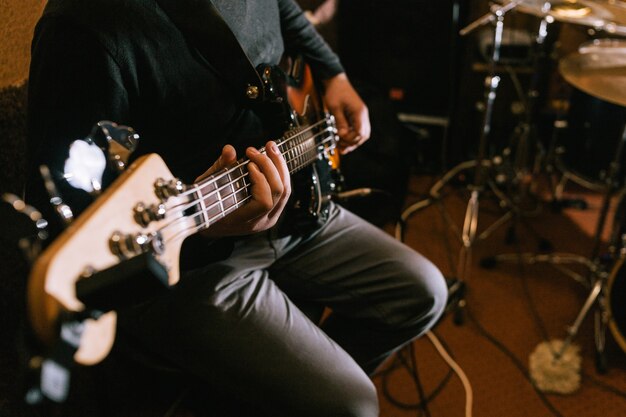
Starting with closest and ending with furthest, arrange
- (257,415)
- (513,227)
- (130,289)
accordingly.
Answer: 1. (130,289)
2. (257,415)
3. (513,227)

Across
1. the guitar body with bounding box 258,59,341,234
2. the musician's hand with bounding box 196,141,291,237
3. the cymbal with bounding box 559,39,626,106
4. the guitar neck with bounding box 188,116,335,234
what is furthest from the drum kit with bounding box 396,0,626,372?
the musician's hand with bounding box 196,141,291,237

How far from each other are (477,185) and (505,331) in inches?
20.5

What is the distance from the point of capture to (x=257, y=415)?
3.48 ft

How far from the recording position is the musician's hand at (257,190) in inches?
32.9

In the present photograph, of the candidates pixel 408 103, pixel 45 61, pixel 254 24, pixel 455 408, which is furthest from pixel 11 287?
pixel 408 103

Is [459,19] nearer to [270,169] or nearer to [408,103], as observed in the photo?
[408,103]

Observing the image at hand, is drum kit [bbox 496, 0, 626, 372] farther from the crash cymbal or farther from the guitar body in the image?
the guitar body

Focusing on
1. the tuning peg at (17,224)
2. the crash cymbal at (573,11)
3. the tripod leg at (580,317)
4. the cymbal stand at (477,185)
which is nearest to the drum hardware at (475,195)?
the cymbal stand at (477,185)

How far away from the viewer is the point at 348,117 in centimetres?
144

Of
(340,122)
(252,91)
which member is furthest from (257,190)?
(340,122)

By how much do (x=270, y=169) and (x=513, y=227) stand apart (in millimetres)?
1545

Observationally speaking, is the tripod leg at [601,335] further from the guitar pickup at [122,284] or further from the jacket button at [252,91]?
the guitar pickup at [122,284]

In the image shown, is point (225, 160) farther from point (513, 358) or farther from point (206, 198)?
point (513, 358)

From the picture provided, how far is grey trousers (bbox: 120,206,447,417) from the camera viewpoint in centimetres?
94
